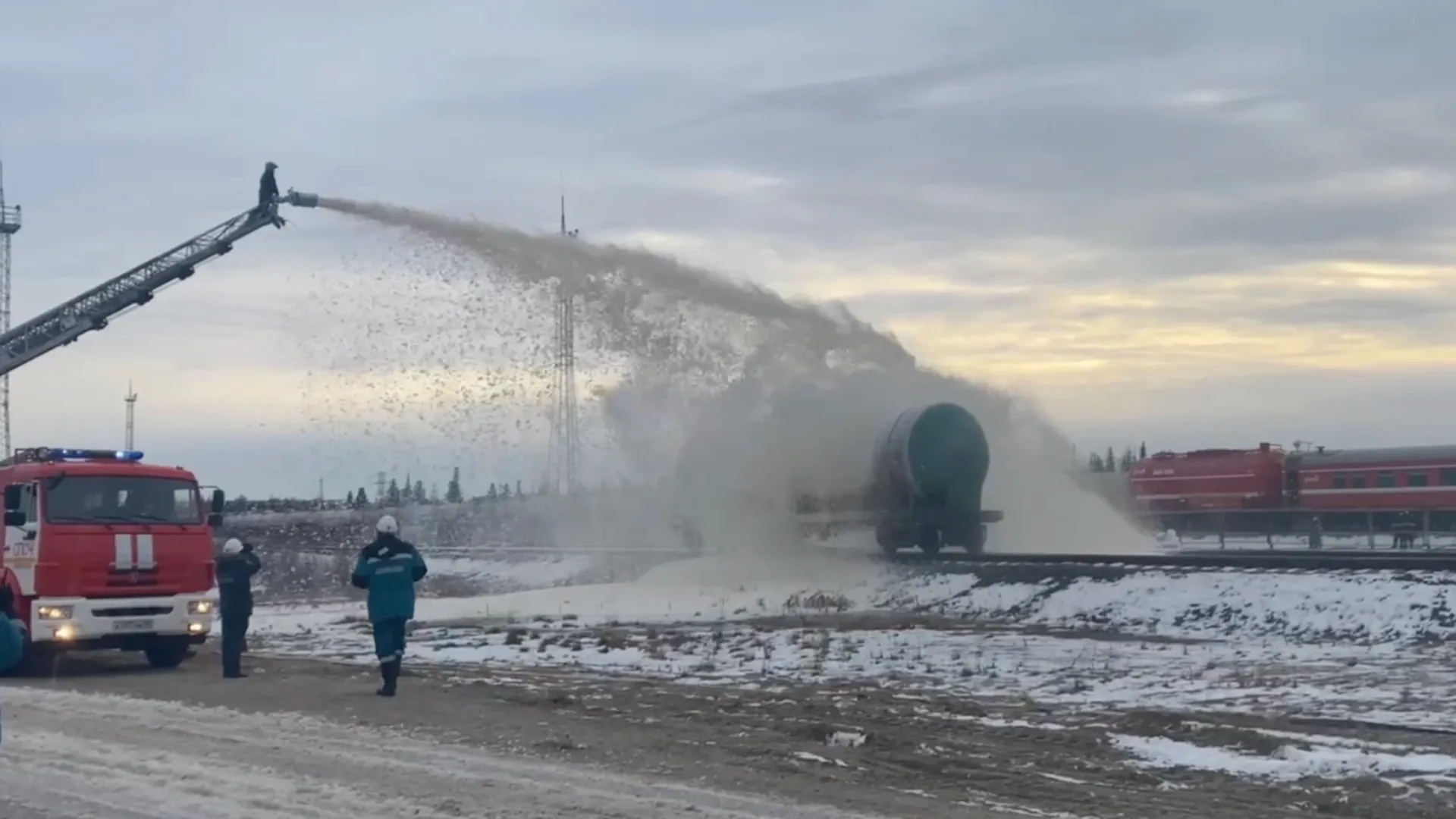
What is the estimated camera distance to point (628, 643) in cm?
1877

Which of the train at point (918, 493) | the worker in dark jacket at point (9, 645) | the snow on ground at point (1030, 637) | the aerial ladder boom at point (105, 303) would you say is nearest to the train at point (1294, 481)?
the train at point (918, 493)

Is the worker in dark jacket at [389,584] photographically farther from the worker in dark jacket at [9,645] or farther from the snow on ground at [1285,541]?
the snow on ground at [1285,541]

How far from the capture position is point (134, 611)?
1652 centimetres

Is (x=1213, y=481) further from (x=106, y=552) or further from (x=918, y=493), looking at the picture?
(x=106, y=552)

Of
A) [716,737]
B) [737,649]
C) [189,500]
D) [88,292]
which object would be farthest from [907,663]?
[88,292]

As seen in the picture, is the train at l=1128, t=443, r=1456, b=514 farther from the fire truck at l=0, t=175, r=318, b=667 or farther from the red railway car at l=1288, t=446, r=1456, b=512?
the fire truck at l=0, t=175, r=318, b=667

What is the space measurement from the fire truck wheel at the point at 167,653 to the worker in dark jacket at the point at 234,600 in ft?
3.01

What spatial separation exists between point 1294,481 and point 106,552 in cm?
4286

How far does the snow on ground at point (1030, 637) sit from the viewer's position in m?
13.8

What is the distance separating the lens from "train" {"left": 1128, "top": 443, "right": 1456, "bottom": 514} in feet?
146

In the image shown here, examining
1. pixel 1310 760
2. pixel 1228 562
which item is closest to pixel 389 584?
pixel 1310 760

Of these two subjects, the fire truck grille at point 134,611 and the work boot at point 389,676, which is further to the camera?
the fire truck grille at point 134,611

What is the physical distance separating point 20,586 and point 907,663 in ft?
32.7

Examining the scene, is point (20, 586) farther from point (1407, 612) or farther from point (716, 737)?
point (1407, 612)
